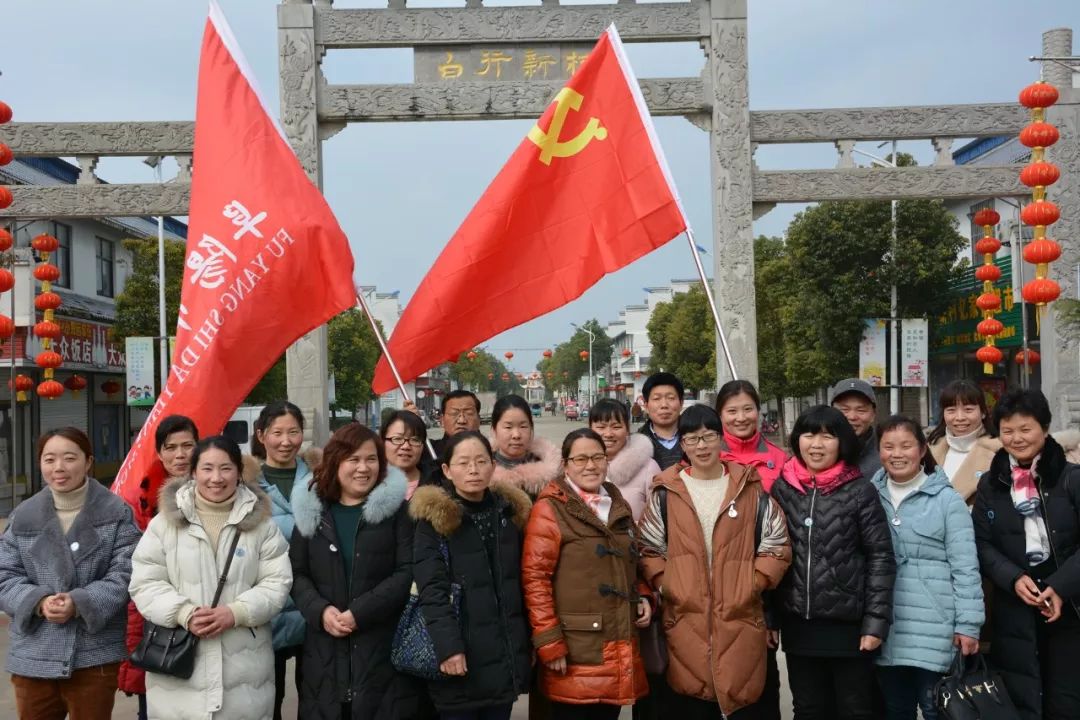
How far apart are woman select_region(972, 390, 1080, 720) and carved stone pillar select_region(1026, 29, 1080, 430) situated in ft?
24.3

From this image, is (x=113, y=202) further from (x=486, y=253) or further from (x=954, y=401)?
(x=954, y=401)

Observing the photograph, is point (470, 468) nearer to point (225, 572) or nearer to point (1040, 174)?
point (225, 572)

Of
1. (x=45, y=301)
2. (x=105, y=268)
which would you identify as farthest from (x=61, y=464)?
(x=105, y=268)

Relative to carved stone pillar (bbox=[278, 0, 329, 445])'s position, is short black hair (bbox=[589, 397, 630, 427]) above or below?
below

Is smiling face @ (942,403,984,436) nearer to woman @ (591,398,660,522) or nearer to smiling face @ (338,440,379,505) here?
woman @ (591,398,660,522)

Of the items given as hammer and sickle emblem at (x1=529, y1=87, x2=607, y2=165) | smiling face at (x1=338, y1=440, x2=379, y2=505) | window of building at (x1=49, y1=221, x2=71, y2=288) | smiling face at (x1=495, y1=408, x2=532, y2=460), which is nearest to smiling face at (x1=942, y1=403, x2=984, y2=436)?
smiling face at (x1=495, y1=408, x2=532, y2=460)

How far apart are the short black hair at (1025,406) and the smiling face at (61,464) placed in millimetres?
3732

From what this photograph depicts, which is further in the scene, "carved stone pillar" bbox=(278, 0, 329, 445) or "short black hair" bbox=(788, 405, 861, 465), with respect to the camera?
"carved stone pillar" bbox=(278, 0, 329, 445)

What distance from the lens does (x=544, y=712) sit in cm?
421

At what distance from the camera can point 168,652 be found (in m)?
3.53

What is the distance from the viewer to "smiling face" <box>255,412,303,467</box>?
4.55 m

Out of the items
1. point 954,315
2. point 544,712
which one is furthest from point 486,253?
point 954,315

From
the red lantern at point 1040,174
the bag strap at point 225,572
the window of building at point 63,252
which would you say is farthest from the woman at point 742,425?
the window of building at point 63,252

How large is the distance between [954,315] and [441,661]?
2068 cm
